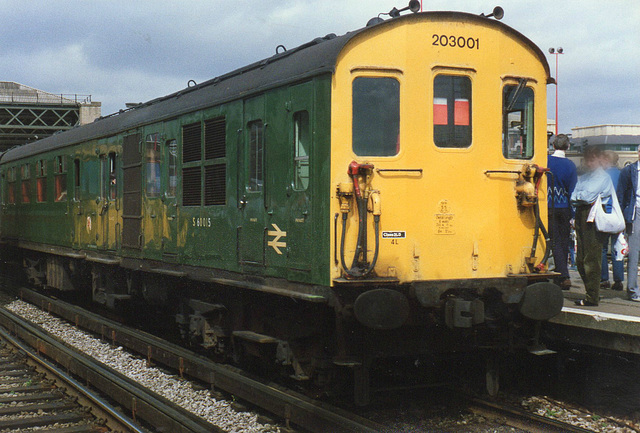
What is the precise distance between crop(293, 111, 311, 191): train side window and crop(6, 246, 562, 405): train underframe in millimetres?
1143

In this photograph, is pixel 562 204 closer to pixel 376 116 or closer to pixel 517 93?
pixel 517 93

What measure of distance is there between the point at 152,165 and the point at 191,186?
147 cm

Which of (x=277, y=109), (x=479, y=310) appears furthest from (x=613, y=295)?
(x=277, y=109)

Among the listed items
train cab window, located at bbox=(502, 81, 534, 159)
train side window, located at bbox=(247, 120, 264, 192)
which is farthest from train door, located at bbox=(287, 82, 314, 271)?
train cab window, located at bbox=(502, 81, 534, 159)

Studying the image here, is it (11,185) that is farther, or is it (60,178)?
(11,185)

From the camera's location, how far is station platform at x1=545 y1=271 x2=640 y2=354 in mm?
6754

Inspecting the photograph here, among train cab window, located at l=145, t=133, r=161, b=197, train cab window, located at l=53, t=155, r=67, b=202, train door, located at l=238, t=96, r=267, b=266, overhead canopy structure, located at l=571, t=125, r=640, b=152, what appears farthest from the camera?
train cab window, located at l=53, t=155, r=67, b=202

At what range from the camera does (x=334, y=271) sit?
6465 mm

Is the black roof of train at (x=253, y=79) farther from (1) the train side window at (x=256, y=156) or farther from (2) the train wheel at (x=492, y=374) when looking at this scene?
(2) the train wheel at (x=492, y=374)

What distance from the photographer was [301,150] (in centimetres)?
706

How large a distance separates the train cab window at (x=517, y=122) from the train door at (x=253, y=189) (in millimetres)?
2442

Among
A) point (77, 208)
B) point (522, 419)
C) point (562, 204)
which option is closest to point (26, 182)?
point (77, 208)

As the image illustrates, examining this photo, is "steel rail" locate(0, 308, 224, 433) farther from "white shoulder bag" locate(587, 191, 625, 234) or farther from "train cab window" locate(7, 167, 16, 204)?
"train cab window" locate(7, 167, 16, 204)

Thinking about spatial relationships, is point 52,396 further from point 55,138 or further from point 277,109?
point 55,138
